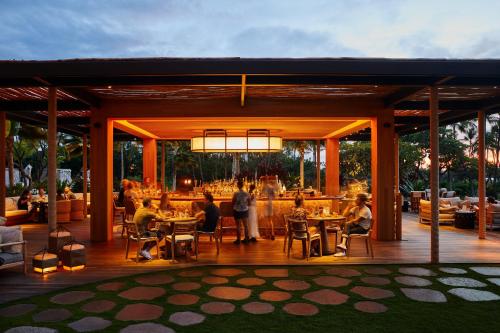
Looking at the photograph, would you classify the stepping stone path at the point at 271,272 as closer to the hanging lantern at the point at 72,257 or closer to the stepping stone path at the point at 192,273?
the stepping stone path at the point at 192,273

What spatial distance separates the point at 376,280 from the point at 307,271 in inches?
46.1

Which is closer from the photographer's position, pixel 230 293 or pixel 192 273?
pixel 230 293

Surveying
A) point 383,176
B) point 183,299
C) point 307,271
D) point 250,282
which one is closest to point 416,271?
A: point 307,271

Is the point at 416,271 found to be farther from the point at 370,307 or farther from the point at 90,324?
the point at 90,324

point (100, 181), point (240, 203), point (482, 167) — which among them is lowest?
point (240, 203)

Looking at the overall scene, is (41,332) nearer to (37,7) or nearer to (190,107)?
(190,107)

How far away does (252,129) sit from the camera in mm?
13562

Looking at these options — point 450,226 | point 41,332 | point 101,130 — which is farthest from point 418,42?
point 41,332

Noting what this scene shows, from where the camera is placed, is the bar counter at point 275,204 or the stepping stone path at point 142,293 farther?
the bar counter at point 275,204

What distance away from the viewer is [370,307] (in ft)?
16.1

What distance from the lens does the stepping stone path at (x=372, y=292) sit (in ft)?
17.6

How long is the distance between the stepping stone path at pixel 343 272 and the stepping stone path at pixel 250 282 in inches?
50.6

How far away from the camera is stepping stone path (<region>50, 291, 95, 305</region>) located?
517 centimetres

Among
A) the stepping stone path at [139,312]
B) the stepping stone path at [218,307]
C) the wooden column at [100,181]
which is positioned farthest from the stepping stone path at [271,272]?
the wooden column at [100,181]
